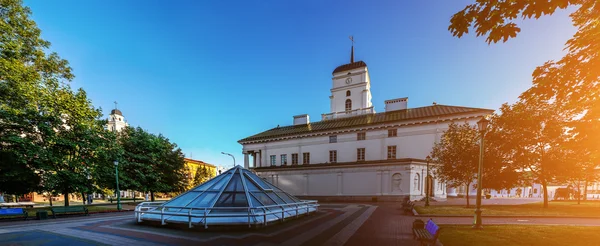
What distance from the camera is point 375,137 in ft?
119

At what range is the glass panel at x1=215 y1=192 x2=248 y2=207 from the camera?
45.5 ft

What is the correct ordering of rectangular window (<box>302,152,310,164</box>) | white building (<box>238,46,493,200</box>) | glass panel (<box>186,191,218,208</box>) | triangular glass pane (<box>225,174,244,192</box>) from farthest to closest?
rectangular window (<box>302,152,310,164</box>), white building (<box>238,46,493,200</box>), triangular glass pane (<box>225,174,244,192</box>), glass panel (<box>186,191,218,208</box>)

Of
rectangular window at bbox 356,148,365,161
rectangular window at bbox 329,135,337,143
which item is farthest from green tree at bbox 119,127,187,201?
rectangular window at bbox 356,148,365,161

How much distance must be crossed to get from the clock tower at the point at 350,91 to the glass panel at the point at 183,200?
3454 cm

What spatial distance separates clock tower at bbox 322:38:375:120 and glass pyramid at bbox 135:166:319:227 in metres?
30.3

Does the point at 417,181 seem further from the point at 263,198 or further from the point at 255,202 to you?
the point at 255,202

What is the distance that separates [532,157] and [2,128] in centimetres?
4692

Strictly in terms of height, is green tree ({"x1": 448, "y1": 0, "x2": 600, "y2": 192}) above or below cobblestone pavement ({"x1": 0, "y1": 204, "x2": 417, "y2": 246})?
above

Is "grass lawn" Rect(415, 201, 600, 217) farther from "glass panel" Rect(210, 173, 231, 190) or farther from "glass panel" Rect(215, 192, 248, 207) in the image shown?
"glass panel" Rect(210, 173, 231, 190)

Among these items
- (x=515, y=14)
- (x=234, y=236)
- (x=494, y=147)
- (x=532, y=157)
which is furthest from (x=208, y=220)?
(x=532, y=157)

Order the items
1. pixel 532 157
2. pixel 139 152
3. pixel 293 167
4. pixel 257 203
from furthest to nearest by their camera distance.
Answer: pixel 293 167 < pixel 139 152 < pixel 532 157 < pixel 257 203

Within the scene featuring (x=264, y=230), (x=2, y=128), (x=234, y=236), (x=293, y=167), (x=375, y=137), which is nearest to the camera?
(x=234, y=236)

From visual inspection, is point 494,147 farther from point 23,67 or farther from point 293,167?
point 23,67

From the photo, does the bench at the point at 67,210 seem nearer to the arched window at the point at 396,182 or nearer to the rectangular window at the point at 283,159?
the rectangular window at the point at 283,159
